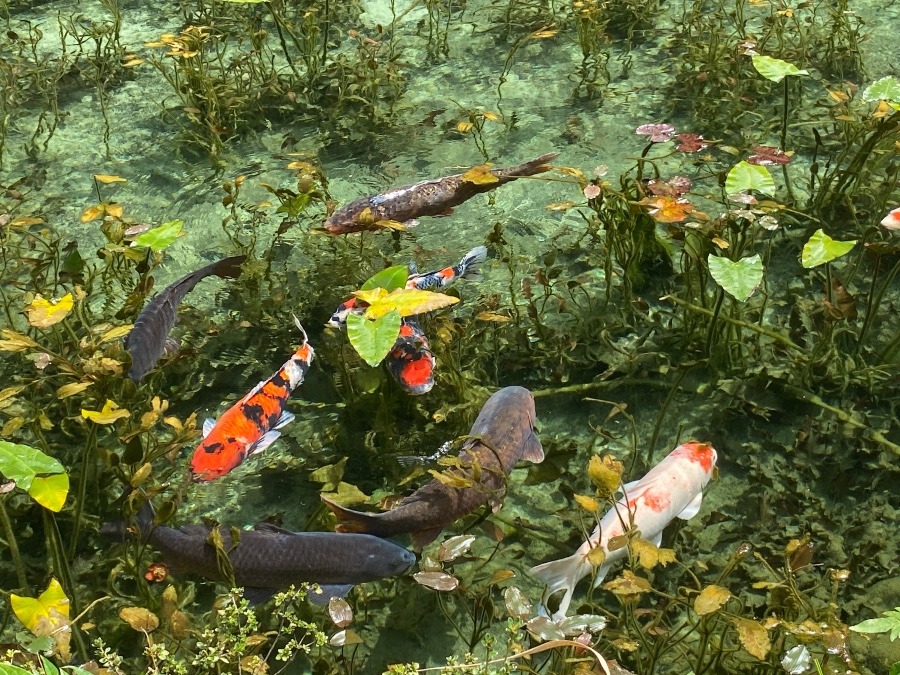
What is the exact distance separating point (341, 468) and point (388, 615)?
536 millimetres

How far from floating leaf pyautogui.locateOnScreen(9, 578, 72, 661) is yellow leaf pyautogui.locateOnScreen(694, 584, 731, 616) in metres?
1.63

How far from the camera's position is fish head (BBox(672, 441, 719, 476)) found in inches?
125

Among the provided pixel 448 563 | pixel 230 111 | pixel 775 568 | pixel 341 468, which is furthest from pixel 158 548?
pixel 230 111

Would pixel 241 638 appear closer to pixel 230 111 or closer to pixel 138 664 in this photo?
pixel 138 664

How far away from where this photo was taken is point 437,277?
12.6ft

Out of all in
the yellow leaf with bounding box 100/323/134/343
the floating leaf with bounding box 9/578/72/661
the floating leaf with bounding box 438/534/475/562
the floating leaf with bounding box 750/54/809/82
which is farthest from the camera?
the floating leaf with bounding box 750/54/809/82

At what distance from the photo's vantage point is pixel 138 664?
9.59 feet

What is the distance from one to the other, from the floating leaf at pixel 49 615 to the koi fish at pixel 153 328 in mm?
1031

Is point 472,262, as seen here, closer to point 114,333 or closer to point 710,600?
point 114,333

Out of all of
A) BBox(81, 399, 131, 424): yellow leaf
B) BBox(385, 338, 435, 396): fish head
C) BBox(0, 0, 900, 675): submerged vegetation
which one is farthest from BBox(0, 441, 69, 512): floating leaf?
BBox(385, 338, 435, 396): fish head

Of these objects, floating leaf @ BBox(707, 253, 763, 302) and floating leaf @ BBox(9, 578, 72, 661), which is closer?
floating leaf @ BBox(9, 578, 72, 661)

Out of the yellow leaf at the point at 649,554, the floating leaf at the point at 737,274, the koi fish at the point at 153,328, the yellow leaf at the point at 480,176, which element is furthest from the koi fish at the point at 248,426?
the floating leaf at the point at 737,274

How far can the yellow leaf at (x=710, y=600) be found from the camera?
92.2 inches

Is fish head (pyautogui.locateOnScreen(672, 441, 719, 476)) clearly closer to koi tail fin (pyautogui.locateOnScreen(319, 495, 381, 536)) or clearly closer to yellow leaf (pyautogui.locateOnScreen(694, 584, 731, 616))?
yellow leaf (pyautogui.locateOnScreen(694, 584, 731, 616))
